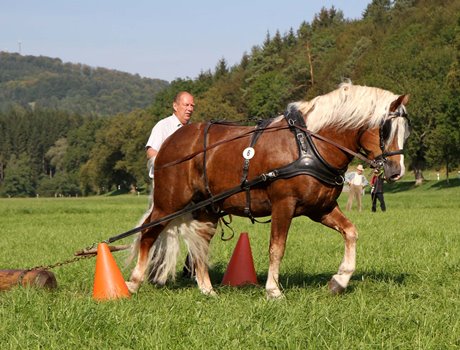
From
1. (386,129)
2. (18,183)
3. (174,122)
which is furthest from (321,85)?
(386,129)

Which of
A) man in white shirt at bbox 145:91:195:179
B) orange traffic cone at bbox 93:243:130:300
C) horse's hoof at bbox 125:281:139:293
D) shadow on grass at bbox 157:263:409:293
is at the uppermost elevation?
man in white shirt at bbox 145:91:195:179

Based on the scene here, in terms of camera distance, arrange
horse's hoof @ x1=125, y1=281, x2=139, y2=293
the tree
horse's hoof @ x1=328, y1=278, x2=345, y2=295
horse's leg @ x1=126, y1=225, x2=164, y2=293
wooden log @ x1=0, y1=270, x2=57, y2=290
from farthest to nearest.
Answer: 1. the tree
2. horse's leg @ x1=126, y1=225, x2=164, y2=293
3. horse's hoof @ x1=125, y1=281, x2=139, y2=293
4. wooden log @ x1=0, y1=270, x2=57, y2=290
5. horse's hoof @ x1=328, y1=278, x2=345, y2=295

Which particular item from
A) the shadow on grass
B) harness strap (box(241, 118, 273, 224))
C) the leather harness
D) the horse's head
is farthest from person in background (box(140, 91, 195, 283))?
the horse's head

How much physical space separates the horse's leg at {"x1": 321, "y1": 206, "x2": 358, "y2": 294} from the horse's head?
865 mm

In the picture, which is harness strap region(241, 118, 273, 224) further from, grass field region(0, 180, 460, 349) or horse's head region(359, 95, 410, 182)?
horse's head region(359, 95, 410, 182)

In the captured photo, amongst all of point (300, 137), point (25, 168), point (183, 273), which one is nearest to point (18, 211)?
point (183, 273)

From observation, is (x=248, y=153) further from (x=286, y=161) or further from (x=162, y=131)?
(x=162, y=131)

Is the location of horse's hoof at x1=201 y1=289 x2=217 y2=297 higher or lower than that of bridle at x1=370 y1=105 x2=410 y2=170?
lower

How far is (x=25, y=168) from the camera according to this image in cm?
18225

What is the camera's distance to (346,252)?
8078 millimetres

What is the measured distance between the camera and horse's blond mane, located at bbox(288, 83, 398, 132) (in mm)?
7730

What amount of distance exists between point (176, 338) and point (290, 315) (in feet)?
3.82

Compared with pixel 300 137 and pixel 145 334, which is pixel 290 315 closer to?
pixel 145 334

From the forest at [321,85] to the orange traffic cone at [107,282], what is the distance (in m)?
58.8
